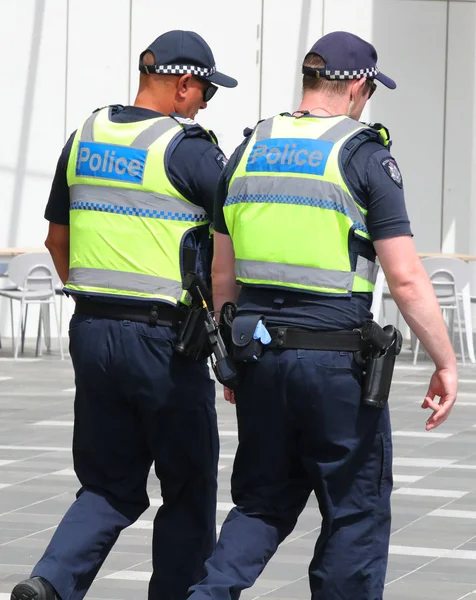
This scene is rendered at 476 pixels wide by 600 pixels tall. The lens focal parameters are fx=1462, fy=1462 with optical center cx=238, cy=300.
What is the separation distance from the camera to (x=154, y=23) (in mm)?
16969

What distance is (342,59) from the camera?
4180 mm

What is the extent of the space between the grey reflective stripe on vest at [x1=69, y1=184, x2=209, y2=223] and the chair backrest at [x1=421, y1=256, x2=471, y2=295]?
1014cm

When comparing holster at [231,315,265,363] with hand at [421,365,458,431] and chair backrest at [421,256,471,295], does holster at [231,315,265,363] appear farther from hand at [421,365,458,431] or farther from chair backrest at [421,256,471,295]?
chair backrest at [421,256,471,295]

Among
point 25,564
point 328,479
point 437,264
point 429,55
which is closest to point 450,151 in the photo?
point 429,55

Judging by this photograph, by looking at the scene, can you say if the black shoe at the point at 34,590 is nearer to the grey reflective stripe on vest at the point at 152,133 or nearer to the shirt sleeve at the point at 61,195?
the shirt sleeve at the point at 61,195

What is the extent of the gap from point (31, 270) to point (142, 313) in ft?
33.2

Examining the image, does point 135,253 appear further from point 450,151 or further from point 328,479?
point 450,151

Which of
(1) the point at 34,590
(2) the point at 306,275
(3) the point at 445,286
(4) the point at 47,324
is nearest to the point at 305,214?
(2) the point at 306,275

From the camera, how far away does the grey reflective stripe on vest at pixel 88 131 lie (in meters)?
4.54

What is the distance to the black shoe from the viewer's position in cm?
417

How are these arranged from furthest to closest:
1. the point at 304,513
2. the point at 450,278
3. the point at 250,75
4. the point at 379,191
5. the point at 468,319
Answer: the point at 250,75 < the point at 450,278 < the point at 468,319 < the point at 304,513 < the point at 379,191

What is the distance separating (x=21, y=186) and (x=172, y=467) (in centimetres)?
1255

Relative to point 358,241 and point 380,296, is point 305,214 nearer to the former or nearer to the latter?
point 358,241

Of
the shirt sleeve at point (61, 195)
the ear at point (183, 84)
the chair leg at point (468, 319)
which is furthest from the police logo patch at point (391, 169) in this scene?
the chair leg at point (468, 319)
